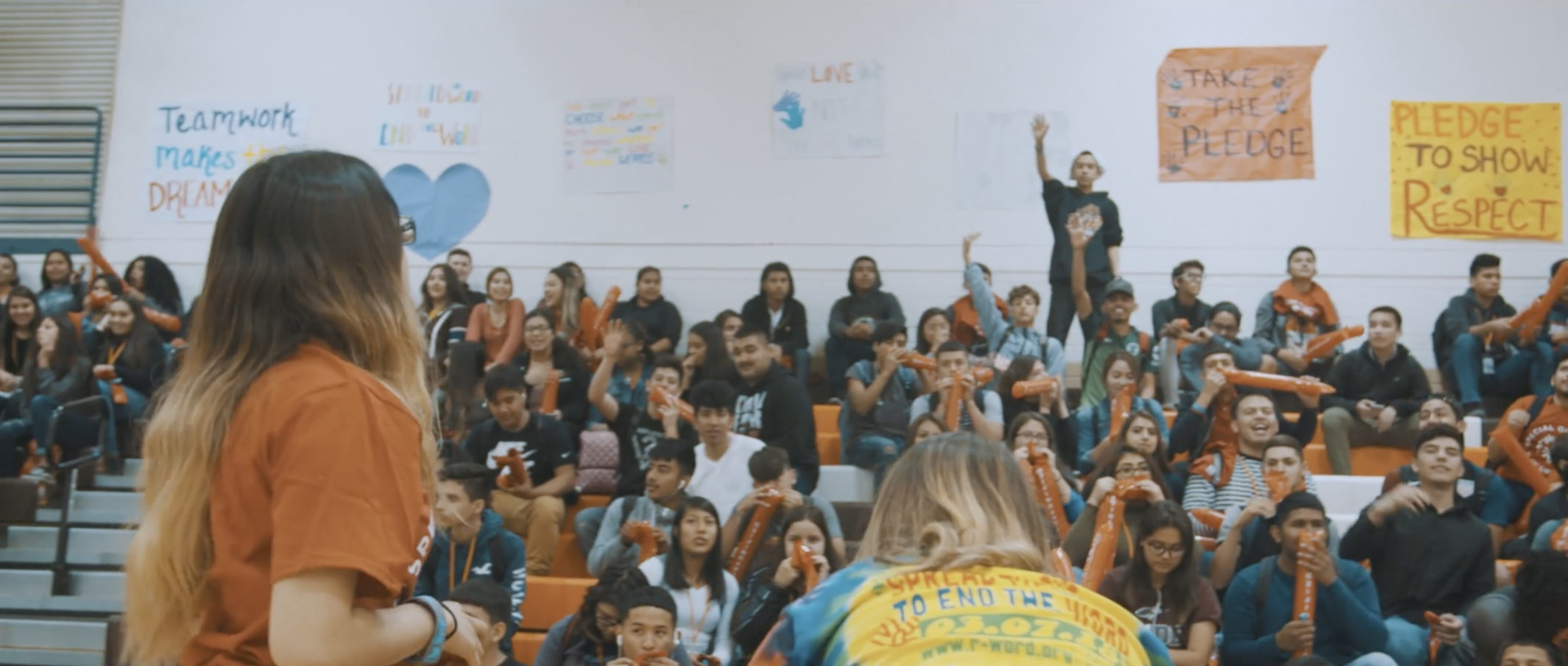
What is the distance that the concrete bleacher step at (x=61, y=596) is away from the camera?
7.05 meters

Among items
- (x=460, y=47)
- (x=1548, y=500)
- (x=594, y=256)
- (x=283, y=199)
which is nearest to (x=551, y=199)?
(x=594, y=256)

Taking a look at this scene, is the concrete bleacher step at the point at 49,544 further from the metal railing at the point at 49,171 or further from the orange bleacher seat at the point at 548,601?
the metal railing at the point at 49,171

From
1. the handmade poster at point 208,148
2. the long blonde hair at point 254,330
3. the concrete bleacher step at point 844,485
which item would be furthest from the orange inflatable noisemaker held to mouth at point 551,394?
the long blonde hair at point 254,330

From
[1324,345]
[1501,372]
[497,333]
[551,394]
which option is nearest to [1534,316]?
[1501,372]

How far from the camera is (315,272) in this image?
1.62m

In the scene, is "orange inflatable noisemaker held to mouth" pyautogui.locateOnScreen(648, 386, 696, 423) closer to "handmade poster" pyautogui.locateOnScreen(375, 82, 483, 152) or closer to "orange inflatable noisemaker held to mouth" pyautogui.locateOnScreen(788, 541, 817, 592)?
"orange inflatable noisemaker held to mouth" pyautogui.locateOnScreen(788, 541, 817, 592)

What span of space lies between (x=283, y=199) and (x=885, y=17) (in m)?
10.4

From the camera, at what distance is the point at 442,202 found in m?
11.8

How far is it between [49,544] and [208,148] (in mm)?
5323

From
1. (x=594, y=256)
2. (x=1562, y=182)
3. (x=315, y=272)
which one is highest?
(x=1562, y=182)

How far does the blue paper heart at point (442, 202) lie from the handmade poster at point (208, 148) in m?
1.07

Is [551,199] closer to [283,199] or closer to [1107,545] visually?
[1107,545]

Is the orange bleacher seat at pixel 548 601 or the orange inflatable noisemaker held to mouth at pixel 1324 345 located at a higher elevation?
the orange inflatable noisemaker held to mouth at pixel 1324 345

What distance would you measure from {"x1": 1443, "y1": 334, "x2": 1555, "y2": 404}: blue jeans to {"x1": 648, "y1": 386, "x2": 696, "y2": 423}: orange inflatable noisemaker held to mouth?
507cm
